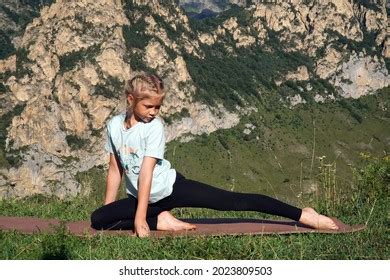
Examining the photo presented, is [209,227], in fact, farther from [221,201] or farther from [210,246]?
[210,246]

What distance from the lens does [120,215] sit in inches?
217

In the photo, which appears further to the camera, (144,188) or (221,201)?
(221,201)

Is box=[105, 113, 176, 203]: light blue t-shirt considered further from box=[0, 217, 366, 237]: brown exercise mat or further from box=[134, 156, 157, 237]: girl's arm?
box=[0, 217, 366, 237]: brown exercise mat

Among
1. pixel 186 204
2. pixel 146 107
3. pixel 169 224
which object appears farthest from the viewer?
pixel 186 204

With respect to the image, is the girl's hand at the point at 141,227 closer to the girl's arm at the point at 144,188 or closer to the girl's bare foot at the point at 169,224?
the girl's arm at the point at 144,188

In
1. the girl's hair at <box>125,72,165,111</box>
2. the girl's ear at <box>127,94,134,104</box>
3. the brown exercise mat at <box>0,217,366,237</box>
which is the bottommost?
the brown exercise mat at <box>0,217,366,237</box>

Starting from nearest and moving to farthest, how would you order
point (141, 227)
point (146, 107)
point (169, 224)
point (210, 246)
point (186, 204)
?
point (210, 246) → point (141, 227) → point (146, 107) → point (169, 224) → point (186, 204)

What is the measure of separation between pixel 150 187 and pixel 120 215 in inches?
21.4

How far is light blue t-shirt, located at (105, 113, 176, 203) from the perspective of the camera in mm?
5238

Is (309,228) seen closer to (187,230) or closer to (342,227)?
(342,227)

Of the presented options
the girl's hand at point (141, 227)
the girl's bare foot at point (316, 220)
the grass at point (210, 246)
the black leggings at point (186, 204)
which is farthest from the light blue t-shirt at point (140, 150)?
the girl's bare foot at point (316, 220)

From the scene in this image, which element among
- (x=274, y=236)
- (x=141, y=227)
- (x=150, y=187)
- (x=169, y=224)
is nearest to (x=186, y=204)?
(x=169, y=224)

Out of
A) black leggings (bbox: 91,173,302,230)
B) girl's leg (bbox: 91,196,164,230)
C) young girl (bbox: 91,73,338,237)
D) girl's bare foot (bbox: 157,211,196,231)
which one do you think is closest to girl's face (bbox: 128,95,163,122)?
young girl (bbox: 91,73,338,237)

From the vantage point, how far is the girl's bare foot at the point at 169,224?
5.43 m
